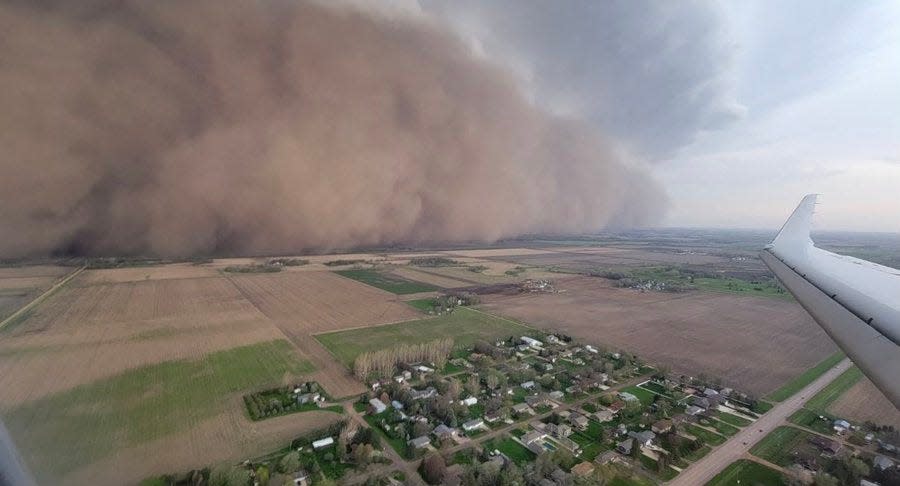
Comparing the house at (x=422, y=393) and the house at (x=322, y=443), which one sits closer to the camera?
the house at (x=322, y=443)

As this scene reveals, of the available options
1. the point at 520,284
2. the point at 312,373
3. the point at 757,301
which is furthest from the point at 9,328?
the point at 757,301

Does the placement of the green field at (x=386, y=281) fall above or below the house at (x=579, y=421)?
above

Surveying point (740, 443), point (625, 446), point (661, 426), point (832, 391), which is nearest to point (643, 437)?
point (625, 446)

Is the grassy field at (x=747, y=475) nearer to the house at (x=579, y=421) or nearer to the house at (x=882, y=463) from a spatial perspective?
the house at (x=882, y=463)

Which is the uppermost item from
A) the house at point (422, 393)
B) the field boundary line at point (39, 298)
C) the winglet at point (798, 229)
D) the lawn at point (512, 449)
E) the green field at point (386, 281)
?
the winglet at point (798, 229)

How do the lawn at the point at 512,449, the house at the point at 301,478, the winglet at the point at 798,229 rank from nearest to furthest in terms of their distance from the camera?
1. the winglet at the point at 798,229
2. the house at the point at 301,478
3. the lawn at the point at 512,449

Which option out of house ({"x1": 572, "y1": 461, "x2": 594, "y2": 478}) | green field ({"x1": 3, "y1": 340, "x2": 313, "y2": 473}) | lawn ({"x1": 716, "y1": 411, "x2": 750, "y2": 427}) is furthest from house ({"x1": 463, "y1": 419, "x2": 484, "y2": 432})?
lawn ({"x1": 716, "y1": 411, "x2": 750, "y2": 427})

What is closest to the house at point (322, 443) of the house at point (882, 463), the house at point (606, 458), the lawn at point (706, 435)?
the house at point (606, 458)
